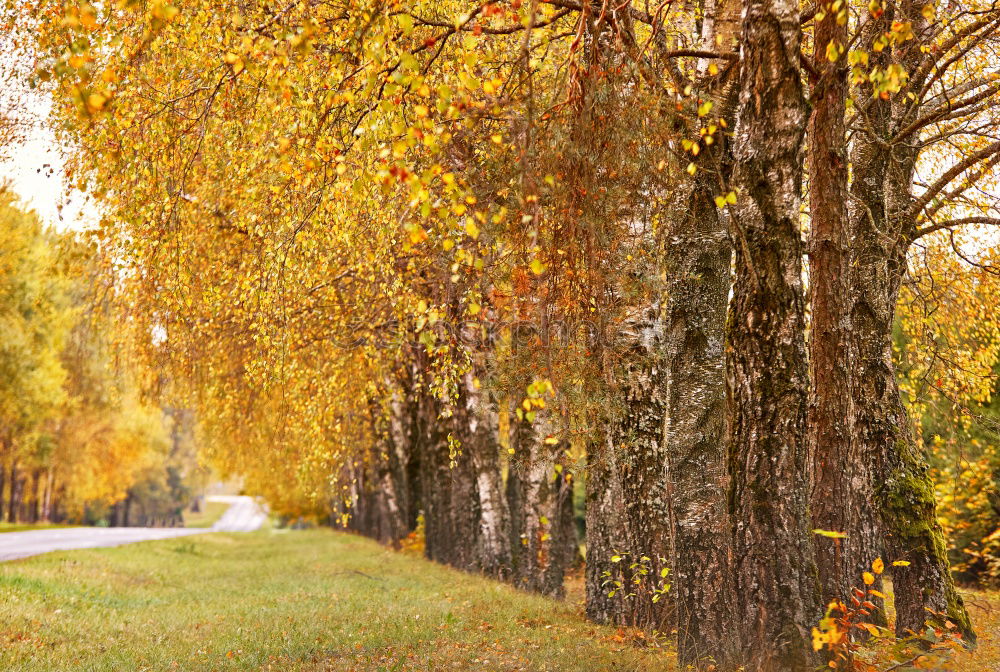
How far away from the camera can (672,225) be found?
9375 millimetres

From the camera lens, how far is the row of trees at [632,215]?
22.5 ft

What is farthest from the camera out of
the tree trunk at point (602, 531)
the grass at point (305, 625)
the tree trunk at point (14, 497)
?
the tree trunk at point (14, 497)

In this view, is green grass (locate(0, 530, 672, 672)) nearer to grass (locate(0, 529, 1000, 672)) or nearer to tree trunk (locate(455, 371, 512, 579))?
grass (locate(0, 529, 1000, 672))

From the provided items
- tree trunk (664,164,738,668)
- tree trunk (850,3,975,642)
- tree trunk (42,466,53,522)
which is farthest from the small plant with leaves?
tree trunk (42,466,53,522)

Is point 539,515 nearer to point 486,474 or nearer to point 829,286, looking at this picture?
point 486,474

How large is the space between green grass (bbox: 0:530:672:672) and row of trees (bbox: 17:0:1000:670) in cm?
153

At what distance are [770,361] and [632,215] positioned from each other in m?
3.34

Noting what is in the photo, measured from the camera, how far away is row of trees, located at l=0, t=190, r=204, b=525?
18.0 metres

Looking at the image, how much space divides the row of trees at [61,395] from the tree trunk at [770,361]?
22.3ft

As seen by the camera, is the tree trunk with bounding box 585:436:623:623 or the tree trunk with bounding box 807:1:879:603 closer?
the tree trunk with bounding box 807:1:879:603

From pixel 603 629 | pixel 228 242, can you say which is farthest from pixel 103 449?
pixel 603 629

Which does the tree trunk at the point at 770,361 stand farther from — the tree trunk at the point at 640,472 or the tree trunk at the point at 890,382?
the tree trunk at the point at 640,472

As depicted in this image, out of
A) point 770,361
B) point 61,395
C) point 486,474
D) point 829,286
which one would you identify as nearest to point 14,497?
point 61,395

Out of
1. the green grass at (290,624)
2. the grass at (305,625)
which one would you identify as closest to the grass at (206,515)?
the green grass at (290,624)
